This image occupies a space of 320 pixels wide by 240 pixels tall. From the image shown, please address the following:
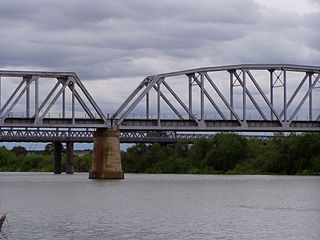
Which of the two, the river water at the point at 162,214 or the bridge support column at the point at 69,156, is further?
the bridge support column at the point at 69,156

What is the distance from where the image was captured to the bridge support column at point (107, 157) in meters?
123

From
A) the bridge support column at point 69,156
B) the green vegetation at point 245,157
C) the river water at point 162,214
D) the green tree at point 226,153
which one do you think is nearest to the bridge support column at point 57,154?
the bridge support column at point 69,156

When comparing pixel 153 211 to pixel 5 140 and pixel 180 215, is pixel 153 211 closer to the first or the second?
pixel 180 215

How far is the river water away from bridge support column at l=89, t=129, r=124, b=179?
3169 centimetres

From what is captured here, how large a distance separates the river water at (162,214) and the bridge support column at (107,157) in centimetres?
3169

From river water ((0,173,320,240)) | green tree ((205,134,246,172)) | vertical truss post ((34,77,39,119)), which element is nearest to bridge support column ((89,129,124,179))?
vertical truss post ((34,77,39,119))

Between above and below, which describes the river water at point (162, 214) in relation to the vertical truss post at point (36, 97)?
below

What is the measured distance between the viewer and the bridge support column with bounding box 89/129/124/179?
123 meters

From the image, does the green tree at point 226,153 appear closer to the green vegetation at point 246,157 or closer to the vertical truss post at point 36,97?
the green vegetation at point 246,157

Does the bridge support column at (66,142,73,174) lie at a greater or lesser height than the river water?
greater

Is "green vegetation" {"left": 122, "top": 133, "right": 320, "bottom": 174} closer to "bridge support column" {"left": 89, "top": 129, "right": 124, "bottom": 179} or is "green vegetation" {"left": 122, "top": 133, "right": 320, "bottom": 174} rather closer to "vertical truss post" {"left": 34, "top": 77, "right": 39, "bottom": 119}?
"bridge support column" {"left": 89, "top": 129, "right": 124, "bottom": 179}

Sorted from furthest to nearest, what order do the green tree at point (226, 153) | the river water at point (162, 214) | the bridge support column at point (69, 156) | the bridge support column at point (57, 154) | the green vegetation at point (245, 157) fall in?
the bridge support column at point (57, 154) → the bridge support column at point (69, 156) → the green tree at point (226, 153) → the green vegetation at point (245, 157) → the river water at point (162, 214)

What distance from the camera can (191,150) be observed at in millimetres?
187250

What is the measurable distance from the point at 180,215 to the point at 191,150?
127226mm
